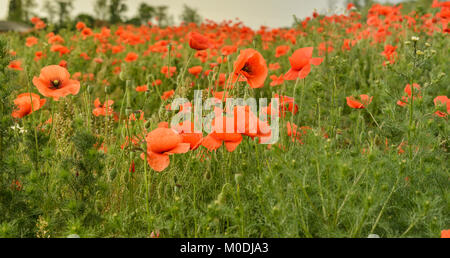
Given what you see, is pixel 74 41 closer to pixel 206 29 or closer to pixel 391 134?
pixel 206 29

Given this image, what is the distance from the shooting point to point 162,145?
1.53 m

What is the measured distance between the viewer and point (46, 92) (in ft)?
5.69

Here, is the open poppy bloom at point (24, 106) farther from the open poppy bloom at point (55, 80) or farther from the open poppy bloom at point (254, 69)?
the open poppy bloom at point (254, 69)

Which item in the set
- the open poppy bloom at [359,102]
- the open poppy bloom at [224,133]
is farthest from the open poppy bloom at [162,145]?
the open poppy bloom at [359,102]

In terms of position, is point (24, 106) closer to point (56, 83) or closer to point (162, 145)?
point (56, 83)

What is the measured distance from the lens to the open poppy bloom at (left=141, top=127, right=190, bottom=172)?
4.98ft

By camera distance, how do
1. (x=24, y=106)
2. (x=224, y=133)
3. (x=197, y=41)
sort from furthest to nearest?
(x=197, y=41), (x=24, y=106), (x=224, y=133)

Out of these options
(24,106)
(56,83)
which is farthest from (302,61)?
(24,106)

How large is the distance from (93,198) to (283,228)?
0.72 metres

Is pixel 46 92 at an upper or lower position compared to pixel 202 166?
upper

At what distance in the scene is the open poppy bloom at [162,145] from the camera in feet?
4.98

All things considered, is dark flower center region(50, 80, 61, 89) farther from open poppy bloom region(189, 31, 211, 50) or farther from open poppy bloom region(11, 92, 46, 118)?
open poppy bloom region(189, 31, 211, 50)

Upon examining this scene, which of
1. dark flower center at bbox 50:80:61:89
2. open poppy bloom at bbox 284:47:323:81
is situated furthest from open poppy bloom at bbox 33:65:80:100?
open poppy bloom at bbox 284:47:323:81
